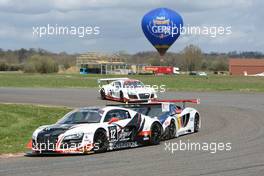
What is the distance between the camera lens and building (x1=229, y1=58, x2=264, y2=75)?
165000 mm

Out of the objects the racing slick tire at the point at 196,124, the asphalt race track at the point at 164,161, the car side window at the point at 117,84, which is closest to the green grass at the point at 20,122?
the asphalt race track at the point at 164,161

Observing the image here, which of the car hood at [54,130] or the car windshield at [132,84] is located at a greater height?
the car windshield at [132,84]

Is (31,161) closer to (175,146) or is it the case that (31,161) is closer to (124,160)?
(124,160)

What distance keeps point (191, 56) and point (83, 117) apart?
132 m

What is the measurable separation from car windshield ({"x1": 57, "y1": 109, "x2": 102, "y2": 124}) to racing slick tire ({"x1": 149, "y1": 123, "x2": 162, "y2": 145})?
71.2 inches

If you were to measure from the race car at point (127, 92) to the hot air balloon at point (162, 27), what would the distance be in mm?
7096

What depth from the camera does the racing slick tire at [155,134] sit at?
18.3 metres

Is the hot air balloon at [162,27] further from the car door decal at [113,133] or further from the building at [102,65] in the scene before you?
the building at [102,65]

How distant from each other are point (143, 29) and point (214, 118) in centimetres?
2072

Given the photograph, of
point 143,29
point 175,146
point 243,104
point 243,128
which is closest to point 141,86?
point 243,104

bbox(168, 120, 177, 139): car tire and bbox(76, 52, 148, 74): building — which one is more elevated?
bbox(76, 52, 148, 74): building

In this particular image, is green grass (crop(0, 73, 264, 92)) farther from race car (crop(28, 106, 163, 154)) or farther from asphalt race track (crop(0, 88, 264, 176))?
race car (crop(28, 106, 163, 154))

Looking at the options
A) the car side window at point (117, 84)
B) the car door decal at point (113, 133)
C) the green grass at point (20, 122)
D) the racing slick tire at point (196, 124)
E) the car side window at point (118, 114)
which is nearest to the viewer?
the car door decal at point (113, 133)

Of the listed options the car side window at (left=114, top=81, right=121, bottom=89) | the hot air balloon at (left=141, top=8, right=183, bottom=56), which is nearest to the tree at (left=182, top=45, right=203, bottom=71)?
the hot air balloon at (left=141, top=8, right=183, bottom=56)
